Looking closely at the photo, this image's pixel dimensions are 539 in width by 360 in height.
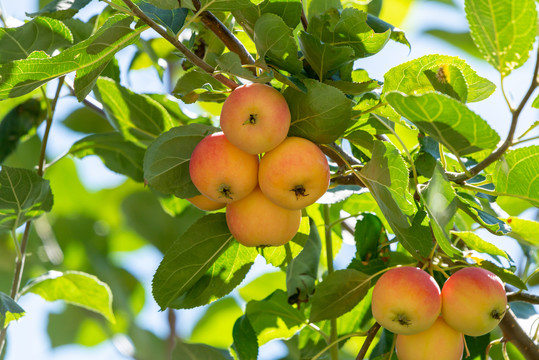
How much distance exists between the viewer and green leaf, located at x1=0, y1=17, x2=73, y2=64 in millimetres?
1615

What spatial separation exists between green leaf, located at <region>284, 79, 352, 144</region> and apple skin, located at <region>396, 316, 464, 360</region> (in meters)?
0.52

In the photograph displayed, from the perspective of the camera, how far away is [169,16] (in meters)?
1.41

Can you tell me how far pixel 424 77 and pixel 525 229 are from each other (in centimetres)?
44

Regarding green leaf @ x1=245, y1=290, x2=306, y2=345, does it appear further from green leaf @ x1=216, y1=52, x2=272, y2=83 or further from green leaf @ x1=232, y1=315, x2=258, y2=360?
green leaf @ x1=216, y1=52, x2=272, y2=83

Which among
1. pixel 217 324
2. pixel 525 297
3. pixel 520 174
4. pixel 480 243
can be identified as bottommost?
pixel 217 324

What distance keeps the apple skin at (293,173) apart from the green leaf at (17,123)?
4.24 ft

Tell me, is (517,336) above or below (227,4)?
below

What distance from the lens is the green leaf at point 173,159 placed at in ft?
4.78

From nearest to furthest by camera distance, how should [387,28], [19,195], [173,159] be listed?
[173,159], [387,28], [19,195]

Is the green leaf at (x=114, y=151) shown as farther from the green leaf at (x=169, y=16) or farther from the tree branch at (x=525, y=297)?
the tree branch at (x=525, y=297)

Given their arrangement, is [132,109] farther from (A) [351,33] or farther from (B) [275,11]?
(A) [351,33]

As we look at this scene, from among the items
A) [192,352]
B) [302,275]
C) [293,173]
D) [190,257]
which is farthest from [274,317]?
[293,173]

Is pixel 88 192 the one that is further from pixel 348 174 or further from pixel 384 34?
pixel 384 34

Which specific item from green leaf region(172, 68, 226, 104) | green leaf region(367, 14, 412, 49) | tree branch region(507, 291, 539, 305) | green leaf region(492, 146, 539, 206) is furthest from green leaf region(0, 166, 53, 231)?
tree branch region(507, 291, 539, 305)
